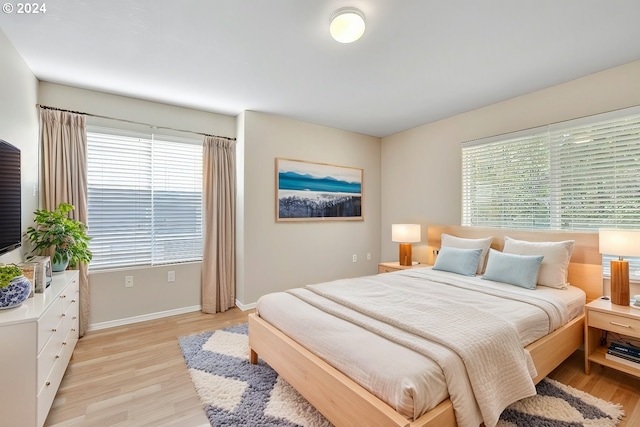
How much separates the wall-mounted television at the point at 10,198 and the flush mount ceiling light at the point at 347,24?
2.29 meters

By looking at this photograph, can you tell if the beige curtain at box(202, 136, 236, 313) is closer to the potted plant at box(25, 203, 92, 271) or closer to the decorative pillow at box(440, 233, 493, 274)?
the potted plant at box(25, 203, 92, 271)

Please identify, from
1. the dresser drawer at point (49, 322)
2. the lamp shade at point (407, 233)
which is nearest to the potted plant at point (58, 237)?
the dresser drawer at point (49, 322)

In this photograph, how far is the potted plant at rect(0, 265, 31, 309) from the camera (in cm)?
169

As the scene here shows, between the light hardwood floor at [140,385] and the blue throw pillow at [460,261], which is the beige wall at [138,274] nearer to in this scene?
the light hardwood floor at [140,385]

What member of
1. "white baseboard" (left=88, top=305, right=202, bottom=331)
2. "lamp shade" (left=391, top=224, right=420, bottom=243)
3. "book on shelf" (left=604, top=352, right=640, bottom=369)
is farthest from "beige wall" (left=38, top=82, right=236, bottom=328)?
"book on shelf" (left=604, top=352, right=640, bottom=369)

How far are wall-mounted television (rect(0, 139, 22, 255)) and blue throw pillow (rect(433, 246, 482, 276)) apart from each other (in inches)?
150

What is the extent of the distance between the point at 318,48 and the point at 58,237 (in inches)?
110

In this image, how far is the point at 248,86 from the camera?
3.03m

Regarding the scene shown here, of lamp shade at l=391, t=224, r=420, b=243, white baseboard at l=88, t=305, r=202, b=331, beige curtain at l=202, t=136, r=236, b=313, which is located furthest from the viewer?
lamp shade at l=391, t=224, r=420, b=243

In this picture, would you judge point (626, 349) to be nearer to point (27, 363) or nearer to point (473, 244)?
point (473, 244)

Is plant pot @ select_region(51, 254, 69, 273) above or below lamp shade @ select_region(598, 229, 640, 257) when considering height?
below

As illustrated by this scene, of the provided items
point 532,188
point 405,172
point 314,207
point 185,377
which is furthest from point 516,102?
→ point 185,377

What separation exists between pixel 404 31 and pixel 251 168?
2404 mm

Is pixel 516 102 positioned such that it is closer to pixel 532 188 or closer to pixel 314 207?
pixel 532 188
